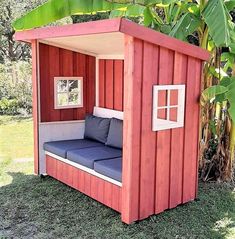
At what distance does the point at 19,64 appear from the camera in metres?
12.4

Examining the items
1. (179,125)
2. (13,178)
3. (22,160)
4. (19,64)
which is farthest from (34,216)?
(19,64)

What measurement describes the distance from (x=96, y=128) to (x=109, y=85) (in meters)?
0.83

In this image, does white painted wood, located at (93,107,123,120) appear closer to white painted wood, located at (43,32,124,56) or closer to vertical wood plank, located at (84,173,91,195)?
white painted wood, located at (43,32,124,56)

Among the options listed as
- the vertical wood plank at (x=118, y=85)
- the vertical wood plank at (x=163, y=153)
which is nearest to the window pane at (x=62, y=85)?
the vertical wood plank at (x=118, y=85)

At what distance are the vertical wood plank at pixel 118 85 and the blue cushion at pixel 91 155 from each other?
97cm

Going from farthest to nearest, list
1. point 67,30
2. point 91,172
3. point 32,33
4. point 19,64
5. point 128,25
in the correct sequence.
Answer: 1. point 19,64
2. point 32,33
3. point 91,172
4. point 67,30
5. point 128,25

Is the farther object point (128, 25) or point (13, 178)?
point (13, 178)

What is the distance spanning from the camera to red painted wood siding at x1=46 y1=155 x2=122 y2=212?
14.4 feet

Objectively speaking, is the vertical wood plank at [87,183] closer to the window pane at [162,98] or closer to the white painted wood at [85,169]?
the white painted wood at [85,169]

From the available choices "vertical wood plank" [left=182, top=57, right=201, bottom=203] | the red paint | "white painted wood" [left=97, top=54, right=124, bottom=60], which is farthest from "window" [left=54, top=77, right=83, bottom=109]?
"vertical wood plank" [left=182, top=57, right=201, bottom=203]

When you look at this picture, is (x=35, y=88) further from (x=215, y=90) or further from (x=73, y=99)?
(x=215, y=90)

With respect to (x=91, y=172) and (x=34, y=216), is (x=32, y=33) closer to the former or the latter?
(x=91, y=172)

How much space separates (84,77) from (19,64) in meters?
6.84

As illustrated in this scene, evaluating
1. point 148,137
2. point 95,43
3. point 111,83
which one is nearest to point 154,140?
point 148,137
